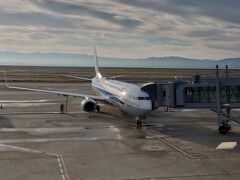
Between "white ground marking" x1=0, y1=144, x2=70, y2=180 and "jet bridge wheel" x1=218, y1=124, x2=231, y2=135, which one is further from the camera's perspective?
"jet bridge wheel" x1=218, y1=124, x2=231, y2=135

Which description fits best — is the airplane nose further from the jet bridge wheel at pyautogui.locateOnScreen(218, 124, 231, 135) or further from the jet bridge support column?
the jet bridge wheel at pyautogui.locateOnScreen(218, 124, 231, 135)

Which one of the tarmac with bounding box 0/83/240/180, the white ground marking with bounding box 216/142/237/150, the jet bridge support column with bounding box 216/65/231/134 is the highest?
the jet bridge support column with bounding box 216/65/231/134

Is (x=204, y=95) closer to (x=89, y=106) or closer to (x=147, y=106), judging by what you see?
(x=147, y=106)

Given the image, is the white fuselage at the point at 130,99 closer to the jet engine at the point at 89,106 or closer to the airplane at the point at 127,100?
the airplane at the point at 127,100

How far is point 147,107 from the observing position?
30453mm

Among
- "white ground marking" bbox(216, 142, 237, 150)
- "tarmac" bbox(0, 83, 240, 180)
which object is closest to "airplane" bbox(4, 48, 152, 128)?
"tarmac" bbox(0, 83, 240, 180)

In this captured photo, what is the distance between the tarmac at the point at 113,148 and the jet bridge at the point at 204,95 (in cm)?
203

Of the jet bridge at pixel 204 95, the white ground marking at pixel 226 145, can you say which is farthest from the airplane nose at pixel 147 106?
the white ground marking at pixel 226 145

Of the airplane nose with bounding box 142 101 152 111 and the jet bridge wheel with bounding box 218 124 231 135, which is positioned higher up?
the airplane nose with bounding box 142 101 152 111

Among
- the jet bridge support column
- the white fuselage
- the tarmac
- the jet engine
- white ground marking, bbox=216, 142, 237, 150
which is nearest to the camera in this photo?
the tarmac

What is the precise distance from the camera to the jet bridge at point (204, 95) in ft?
95.9

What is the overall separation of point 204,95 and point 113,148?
10156mm

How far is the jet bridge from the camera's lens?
29.2 m

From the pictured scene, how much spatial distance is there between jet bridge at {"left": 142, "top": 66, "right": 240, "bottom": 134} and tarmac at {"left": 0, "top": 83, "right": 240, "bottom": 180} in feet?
6.66
